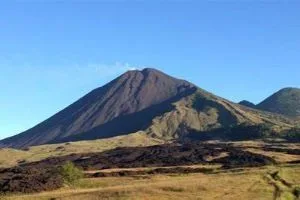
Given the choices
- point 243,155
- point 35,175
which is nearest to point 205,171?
point 35,175

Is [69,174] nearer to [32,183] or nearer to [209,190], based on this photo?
[32,183]

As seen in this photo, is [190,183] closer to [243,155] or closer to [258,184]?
[258,184]

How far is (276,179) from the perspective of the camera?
364 feet

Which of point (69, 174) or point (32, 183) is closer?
point (69, 174)

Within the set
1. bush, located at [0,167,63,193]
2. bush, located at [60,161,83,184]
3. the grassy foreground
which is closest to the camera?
the grassy foreground

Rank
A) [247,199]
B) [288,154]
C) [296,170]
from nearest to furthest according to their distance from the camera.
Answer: [247,199], [296,170], [288,154]

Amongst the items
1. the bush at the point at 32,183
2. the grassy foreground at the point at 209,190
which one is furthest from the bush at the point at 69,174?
the grassy foreground at the point at 209,190

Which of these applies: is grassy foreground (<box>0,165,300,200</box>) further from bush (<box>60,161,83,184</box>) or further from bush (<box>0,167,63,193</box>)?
bush (<box>60,161,83,184</box>)

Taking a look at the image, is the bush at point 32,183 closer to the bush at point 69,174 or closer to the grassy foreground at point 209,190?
the bush at point 69,174

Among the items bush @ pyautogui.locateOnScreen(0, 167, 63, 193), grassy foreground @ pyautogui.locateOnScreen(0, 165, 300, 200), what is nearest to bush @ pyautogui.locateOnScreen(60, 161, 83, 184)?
bush @ pyautogui.locateOnScreen(0, 167, 63, 193)

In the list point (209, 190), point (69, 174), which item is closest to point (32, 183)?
point (69, 174)

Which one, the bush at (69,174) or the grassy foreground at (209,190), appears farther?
the bush at (69,174)

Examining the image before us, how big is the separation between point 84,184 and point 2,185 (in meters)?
19.2

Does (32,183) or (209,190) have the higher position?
(32,183)
